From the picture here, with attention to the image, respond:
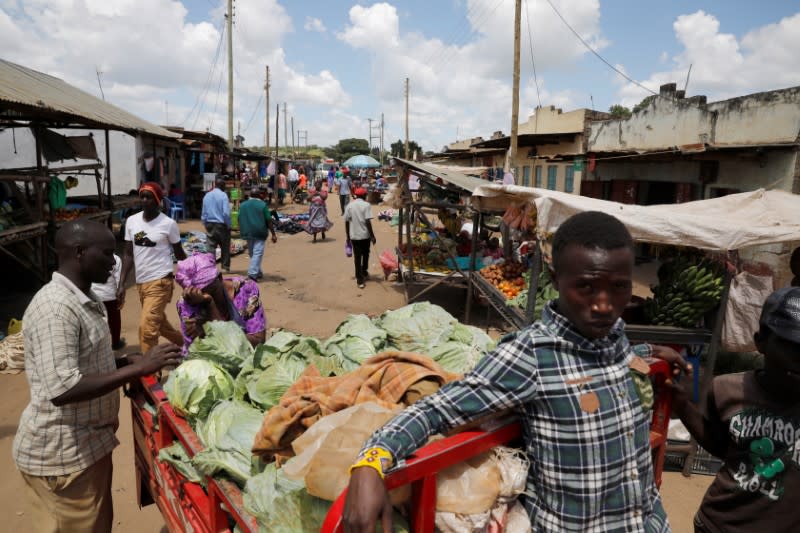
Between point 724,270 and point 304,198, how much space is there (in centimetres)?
2554

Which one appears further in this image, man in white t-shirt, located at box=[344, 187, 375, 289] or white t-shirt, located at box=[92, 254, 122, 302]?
man in white t-shirt, located at box=[344, 187, 375, 289]

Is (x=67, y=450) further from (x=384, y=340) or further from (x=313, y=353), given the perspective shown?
(x=384, y=340)

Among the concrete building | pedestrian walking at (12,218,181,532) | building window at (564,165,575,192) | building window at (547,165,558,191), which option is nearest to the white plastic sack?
the concrete building

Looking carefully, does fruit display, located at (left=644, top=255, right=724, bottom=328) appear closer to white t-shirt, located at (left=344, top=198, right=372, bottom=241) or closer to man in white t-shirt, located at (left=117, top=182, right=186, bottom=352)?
man in white t-shirt, located at (left=117, top=182, right=186, bottom=352)

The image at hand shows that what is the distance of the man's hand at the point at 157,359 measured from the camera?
2305 millimetres

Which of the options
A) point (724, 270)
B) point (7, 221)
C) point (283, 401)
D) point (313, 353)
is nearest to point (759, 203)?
point (724, 270)

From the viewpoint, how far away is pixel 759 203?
207 inches

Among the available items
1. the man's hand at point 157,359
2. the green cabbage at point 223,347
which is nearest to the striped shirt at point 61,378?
the man's hand at point 157,359

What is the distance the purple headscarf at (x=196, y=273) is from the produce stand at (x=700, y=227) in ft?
9.79

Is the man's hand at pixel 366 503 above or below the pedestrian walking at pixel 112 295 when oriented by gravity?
above

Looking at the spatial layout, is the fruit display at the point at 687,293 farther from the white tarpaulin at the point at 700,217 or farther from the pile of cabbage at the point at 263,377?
the pile of cabbage at the point at 263,377

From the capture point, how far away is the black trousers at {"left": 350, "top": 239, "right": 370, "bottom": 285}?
10.1m

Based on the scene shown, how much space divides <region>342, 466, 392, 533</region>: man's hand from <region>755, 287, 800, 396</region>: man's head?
1453 mm

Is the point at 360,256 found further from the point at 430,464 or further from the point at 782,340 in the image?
the point at 430,464
